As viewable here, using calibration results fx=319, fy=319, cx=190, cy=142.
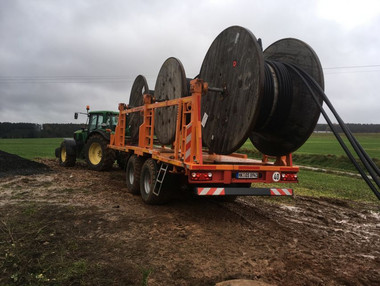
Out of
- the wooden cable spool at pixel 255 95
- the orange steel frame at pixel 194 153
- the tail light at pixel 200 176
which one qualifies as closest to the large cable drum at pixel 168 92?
the wooden cable spool at pixel 255 95

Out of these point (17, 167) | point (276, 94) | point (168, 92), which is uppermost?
point (168, 92)

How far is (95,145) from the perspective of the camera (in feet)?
39.9

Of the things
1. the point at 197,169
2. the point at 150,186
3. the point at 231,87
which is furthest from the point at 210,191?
the point at 231,87

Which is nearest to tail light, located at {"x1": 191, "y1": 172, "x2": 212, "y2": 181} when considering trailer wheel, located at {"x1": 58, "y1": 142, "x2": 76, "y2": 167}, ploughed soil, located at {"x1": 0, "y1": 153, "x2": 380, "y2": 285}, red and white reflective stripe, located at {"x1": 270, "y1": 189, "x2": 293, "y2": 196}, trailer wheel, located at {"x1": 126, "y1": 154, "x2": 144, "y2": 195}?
ploughed soil, located at {"x1": 0, "y1": 153, "x2": 380, "y2": 285}

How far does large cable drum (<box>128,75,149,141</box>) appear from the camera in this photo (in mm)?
10039

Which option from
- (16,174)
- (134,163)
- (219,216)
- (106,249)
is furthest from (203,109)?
(16,174)

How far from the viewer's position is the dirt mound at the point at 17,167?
11.1 meters

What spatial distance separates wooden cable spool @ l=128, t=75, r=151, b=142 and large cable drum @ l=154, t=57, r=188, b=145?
1797mm

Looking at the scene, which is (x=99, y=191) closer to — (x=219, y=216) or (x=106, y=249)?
(x=219, y=216)

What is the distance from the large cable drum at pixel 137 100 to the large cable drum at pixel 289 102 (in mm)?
4772

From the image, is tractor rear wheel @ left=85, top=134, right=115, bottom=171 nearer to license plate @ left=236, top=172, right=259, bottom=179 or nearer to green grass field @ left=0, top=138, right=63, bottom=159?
license plate @ left=236, top=172, right=259, bottom=179

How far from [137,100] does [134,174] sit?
3.44 meters

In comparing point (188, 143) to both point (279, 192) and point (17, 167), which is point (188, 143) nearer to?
point (279, 192)

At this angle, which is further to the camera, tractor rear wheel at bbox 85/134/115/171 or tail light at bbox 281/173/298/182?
tractor rear wheel at bbox 85/134/115/171
